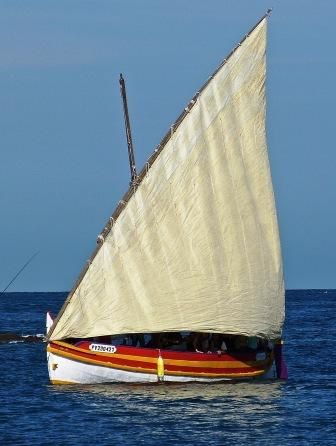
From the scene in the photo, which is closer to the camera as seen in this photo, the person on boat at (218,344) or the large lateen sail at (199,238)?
the large lateen sail at (199,238)

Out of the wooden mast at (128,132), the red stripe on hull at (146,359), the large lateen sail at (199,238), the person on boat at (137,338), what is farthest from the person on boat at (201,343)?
the wooden mast at (128,132)

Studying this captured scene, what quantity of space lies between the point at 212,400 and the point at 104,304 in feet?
16.7

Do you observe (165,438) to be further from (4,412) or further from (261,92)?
(261,92)

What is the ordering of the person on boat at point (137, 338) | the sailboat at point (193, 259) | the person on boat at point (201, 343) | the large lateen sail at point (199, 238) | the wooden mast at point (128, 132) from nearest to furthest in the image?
the sailboat at point (193, 259), the large lateen sail at point (199, 238), the person on boat at point (201, 343), the wooden mast at point (128, 132), the person on boat at point (137, 338)

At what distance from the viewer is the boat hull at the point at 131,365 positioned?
52.3 meters

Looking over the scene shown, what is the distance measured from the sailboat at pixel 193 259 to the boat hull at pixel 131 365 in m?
0.05

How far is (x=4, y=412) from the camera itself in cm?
5003

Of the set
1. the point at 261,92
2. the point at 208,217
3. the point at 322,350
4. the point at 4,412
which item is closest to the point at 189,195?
the point at 208,217

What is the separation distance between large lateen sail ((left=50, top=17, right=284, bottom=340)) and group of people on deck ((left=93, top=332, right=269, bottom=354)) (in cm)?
100

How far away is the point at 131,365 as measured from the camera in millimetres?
52562

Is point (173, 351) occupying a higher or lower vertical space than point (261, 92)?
lower

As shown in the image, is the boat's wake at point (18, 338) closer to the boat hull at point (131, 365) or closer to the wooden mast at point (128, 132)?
the wooden mast at point (128, 132)

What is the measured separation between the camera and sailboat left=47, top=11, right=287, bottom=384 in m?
52.5

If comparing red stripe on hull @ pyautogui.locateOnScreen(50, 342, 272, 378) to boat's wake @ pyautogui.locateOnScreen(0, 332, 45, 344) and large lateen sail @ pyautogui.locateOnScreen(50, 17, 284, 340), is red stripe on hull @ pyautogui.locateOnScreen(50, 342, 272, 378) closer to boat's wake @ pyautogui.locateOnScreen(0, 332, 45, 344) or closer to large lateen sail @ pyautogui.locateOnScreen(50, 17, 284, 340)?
large lateen sail @ pyautogui.locateOnScreen(50, 17, 284, 340)
